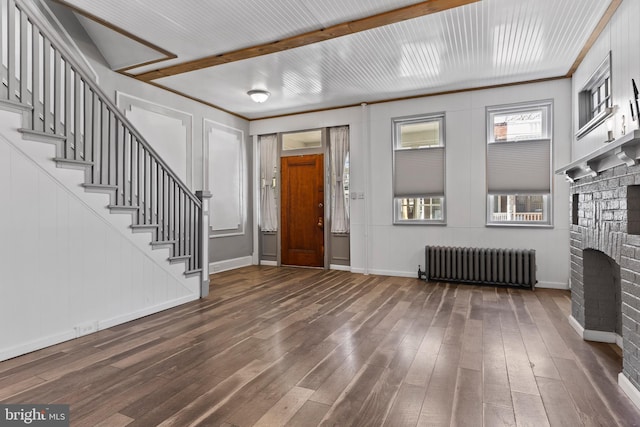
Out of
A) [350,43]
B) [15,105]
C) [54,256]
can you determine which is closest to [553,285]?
[350,43]

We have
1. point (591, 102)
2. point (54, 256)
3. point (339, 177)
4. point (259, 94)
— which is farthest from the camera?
point (339, 177)

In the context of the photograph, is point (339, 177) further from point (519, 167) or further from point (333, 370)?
point (333, 370)

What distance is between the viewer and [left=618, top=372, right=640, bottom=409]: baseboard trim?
2123mm

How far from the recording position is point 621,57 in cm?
333

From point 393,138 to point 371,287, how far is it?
107 inches

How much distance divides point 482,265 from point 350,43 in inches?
151

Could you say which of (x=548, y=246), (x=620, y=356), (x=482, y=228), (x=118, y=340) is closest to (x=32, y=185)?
(x=118, y=340)

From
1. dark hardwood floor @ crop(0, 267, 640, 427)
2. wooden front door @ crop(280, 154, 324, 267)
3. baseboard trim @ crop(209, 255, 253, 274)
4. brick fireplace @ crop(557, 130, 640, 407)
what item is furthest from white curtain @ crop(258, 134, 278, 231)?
brick fireplace @ crop(557, 130, 640, 407)

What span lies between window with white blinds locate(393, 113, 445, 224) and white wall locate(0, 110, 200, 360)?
425cm

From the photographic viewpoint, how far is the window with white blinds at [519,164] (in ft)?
17.6

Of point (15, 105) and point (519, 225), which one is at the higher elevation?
point (15, 105)

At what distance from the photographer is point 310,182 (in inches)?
282

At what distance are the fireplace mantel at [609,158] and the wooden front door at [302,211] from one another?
4.37 metres

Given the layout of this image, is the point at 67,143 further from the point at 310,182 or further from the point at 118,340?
the point at 310,182
